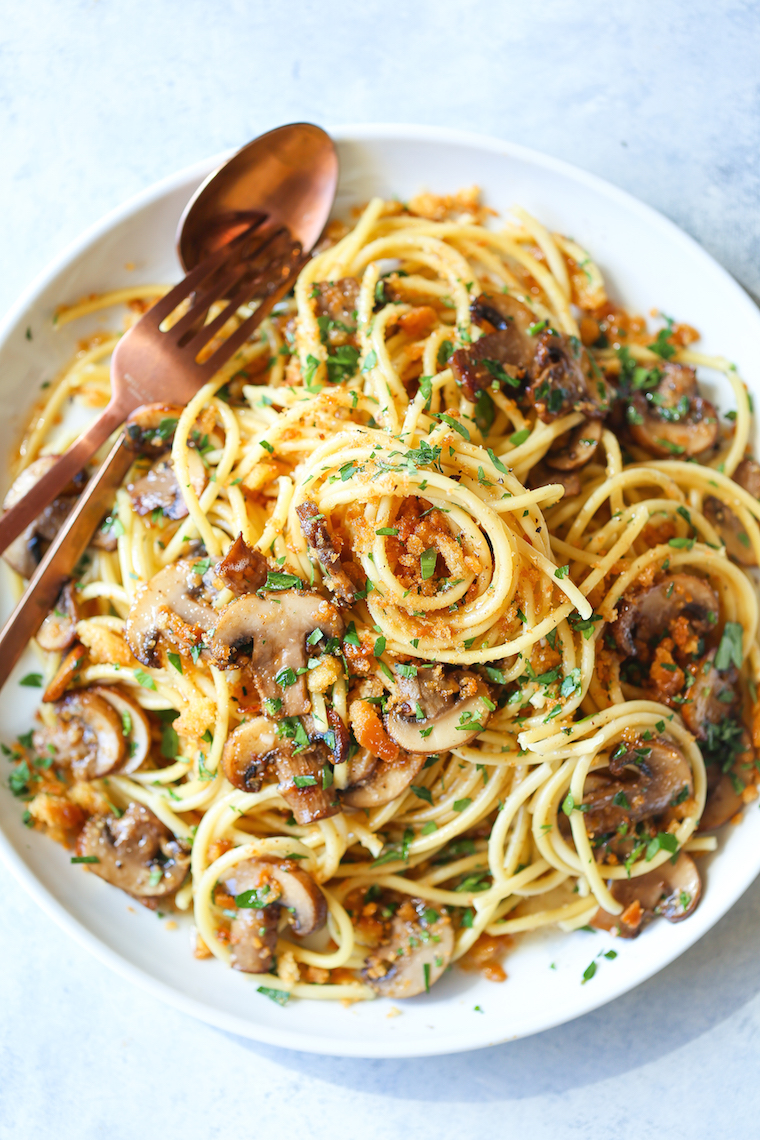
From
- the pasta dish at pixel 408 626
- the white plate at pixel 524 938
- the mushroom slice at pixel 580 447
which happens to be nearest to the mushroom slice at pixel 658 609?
the pasta dish at pixel 408 626

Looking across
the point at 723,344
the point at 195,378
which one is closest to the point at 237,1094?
the point at 195,378

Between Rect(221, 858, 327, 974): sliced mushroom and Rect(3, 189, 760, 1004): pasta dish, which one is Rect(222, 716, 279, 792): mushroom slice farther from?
Rect(221, 858, 327, 974): sliced mushroom

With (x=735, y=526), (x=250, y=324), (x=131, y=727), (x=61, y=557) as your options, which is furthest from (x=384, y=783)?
(x=250, y=324)

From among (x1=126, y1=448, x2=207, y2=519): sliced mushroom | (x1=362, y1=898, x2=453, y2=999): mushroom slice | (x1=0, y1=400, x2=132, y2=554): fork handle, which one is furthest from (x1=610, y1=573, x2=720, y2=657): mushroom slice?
(x1=0, y1=400, x2=132, y2=554): fork handle

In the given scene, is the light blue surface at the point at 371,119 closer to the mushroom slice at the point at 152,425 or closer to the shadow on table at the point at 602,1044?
the shadow on table at the point at 602,1044

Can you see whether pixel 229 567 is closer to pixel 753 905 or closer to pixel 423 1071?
pixel 423 1071
